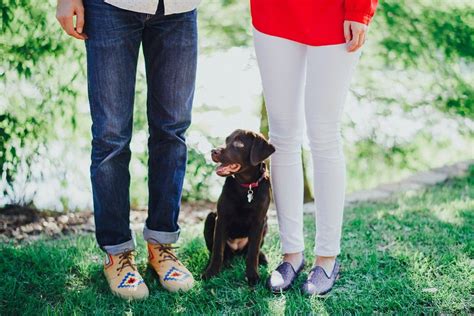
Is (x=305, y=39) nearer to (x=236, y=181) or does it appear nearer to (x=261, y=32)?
(x=261, y=32)

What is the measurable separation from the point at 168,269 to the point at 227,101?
8.07 ft

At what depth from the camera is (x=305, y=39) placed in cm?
288

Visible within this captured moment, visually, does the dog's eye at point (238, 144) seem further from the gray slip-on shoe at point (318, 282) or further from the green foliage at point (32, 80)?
the green foliage at point (32, 80)

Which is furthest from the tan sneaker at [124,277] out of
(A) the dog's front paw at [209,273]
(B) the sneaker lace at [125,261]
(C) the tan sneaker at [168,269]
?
(A) the dog's front paw at [209,273]

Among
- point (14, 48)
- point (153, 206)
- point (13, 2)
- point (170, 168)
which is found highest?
point (13, 2)

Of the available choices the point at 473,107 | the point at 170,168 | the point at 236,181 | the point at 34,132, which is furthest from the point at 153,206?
the point at 473,107

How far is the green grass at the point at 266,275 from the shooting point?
117 inches

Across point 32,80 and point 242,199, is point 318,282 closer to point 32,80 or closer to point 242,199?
point 242,199

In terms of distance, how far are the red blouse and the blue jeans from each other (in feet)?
1.40

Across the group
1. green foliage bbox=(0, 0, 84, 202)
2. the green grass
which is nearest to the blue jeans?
the green grass

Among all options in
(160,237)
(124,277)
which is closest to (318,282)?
(160,237)

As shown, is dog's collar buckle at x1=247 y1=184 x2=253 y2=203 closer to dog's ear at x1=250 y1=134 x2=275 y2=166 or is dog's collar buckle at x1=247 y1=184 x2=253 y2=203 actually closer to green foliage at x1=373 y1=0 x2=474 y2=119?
dog's ear at x1=250 y1=134 x2=275 y2=166

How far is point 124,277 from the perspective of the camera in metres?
3.12

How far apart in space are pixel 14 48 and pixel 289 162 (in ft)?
7.16
